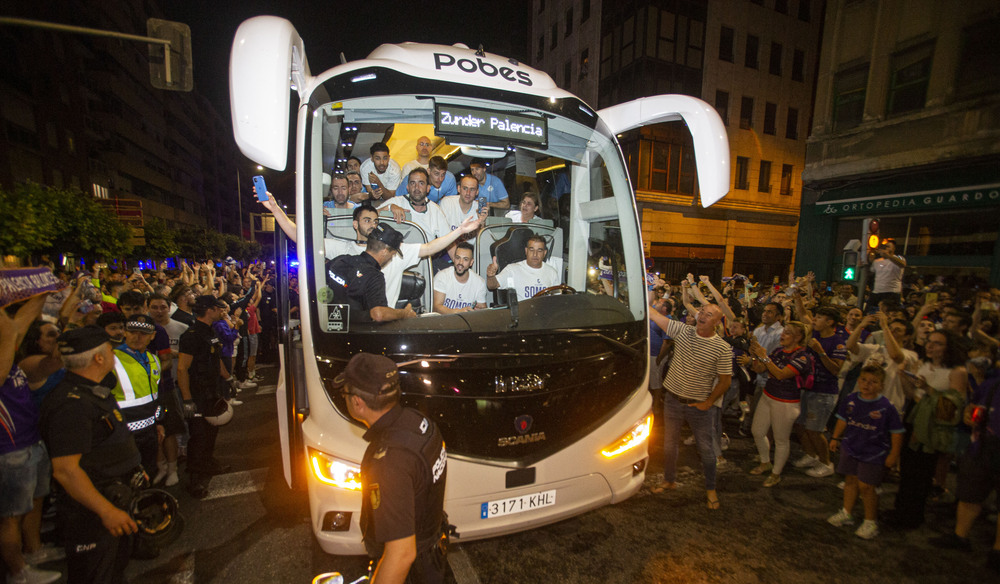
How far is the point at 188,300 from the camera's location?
17.6 ft

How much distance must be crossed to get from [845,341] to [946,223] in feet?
38.2

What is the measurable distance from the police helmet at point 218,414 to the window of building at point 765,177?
2603 centimetres

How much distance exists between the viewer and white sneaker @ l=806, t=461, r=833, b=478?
4.48 metres

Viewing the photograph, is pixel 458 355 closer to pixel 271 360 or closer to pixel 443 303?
pixel 443 303

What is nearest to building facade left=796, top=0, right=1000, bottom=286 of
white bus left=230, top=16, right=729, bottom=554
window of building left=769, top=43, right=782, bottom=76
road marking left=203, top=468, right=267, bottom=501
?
window of building left=769, top=43, right=782, bottom=76

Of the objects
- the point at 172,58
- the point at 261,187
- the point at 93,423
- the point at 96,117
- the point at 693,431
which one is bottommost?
the point at 693,431

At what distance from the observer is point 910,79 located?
12555mm

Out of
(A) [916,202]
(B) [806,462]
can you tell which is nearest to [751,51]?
(A) [916,202]

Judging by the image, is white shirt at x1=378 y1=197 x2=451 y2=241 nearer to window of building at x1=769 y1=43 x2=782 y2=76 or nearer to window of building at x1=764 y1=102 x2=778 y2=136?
window of building at x1=764 y1=102 x2=778 y2=136

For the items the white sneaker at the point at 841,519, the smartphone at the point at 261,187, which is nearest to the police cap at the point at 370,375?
the smartphone at the point at 261,187

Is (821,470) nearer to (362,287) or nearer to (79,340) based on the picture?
(362,287)

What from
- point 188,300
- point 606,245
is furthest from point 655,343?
point 188,300

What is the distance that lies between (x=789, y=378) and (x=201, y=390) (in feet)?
19.4

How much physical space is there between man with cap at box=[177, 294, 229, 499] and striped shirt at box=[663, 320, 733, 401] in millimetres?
4461
